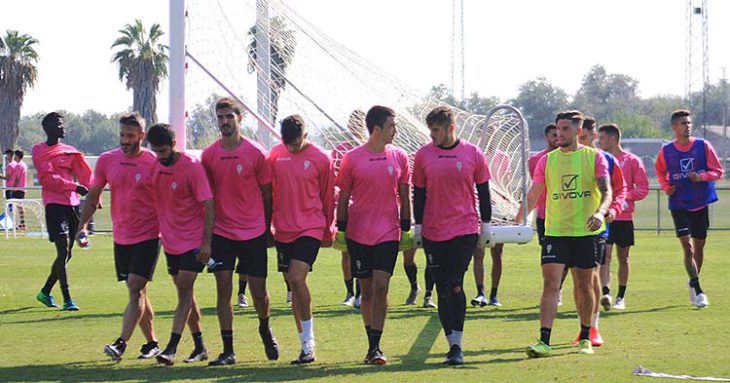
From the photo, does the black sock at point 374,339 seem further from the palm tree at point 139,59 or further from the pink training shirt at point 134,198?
the palm tree at point 139,59

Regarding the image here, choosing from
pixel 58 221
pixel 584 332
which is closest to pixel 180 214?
pixel 584 332

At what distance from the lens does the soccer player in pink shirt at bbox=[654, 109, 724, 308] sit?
15.1 meters

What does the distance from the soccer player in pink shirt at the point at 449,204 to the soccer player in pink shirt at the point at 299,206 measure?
0.84m

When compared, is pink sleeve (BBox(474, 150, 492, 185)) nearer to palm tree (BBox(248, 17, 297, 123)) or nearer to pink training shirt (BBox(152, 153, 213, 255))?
pink training shirt (BBox(152, 153, 213, 255))

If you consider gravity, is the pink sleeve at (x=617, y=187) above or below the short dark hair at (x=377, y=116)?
below

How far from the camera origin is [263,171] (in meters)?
10.4

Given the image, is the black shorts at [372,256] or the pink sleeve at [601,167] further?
the pink sleeve at [601,167]

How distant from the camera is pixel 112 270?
2067 cm

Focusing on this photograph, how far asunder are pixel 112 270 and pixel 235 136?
11.0 meters

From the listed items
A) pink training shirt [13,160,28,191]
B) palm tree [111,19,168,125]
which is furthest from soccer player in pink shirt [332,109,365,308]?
palm tree [111,19,168,125]

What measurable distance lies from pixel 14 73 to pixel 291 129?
65.4 m

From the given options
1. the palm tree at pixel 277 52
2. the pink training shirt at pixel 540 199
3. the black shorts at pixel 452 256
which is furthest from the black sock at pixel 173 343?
the pink training shirt at pixel 540 199

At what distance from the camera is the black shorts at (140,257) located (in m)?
10.5

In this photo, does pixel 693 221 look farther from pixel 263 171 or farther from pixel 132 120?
pixel 132 120
